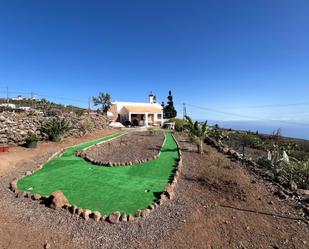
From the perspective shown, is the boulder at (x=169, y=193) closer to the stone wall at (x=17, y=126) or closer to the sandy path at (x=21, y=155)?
the sandy path at (x=21, y=155)

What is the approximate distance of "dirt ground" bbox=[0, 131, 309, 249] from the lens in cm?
411

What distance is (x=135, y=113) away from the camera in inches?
1318

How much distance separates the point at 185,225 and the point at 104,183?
10.6ft

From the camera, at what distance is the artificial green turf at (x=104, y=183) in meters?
5.59

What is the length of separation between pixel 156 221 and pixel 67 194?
2840mm

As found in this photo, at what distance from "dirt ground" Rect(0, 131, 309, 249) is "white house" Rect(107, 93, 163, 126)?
27.4 m

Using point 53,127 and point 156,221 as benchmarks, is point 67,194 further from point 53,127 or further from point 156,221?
point 53,127

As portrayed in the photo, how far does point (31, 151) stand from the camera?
38.4 feet

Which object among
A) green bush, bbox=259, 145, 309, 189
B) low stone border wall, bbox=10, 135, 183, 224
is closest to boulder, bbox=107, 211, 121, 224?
low stone border wall, bbox=10, 135, 183, 224

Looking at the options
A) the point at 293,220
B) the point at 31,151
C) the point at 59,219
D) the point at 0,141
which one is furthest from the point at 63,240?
the point at 0,141

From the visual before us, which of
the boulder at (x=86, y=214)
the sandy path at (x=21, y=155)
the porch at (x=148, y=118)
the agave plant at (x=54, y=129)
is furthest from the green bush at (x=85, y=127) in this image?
the porch at (x=148, y=118)

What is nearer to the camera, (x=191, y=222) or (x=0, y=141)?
(x=191, y=222)

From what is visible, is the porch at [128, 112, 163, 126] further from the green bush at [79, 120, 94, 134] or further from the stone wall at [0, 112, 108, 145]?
the stone wall at [0, 112, 108, 145]

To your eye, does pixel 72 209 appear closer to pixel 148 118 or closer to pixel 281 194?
pixel 281 194
